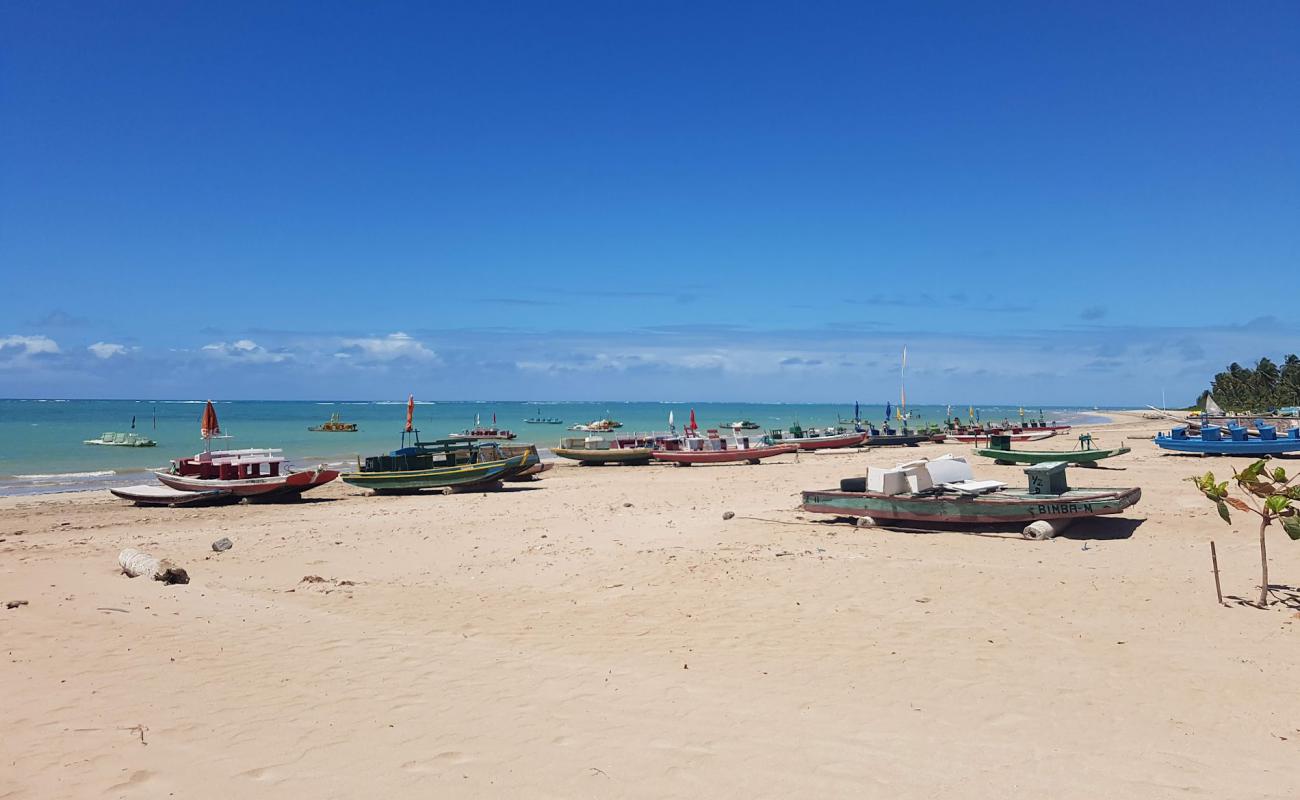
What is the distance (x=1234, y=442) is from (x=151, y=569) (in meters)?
38.6

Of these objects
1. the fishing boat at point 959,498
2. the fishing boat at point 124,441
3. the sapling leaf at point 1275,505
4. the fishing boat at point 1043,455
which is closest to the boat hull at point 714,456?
the fishing boat at point 1043,455

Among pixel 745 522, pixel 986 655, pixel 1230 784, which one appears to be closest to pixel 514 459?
pixel 745 522

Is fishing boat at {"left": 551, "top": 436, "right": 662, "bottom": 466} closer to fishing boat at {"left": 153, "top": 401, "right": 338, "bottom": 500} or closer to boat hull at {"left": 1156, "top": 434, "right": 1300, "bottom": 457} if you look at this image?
fishing boat at {"left": 153, "top": 401, "right": 338, "bottom": 500}

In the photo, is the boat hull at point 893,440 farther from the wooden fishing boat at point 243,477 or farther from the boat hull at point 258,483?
the wooden fishing boat at point 243,477

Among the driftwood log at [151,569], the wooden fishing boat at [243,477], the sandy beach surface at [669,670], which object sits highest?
the wooden fishing boat at [243,477]

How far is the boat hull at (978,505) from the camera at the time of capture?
1487 centimetres

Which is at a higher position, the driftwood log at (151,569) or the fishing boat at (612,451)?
the fishing boat at (612,451)

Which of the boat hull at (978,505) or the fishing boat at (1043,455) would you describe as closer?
the boat hull at (978,505)

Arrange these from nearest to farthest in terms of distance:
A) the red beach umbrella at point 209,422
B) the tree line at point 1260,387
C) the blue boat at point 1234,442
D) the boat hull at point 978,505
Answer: the boat hull at point 978,505, the red beach umbrella at point 209,422, the blue boat at point 1234,442, the tree line at point 1260,387

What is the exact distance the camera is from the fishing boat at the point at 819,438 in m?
47.3

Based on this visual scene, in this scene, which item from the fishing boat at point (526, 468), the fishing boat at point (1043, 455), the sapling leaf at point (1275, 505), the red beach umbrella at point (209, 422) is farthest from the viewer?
the fishing boat at point (526, 468)

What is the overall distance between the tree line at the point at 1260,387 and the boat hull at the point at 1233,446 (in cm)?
4868

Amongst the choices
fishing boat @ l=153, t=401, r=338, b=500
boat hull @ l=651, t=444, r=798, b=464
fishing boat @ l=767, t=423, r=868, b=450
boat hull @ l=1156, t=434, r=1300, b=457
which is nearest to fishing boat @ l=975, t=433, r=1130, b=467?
boat hull @ l=1156, t=434, r=1300, b=457

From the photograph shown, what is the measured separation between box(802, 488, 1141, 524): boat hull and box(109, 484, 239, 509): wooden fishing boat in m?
19.8
